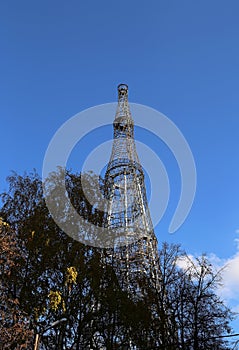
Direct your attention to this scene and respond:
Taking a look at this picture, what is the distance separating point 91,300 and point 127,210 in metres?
9.40

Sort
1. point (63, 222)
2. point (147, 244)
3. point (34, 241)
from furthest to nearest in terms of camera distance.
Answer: point (147, 244)
point (63, 222)
point (34, 241)

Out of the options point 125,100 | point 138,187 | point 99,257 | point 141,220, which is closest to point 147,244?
point 141,220

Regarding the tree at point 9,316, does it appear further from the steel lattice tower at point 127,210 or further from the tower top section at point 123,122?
the tower top section at point 123,122

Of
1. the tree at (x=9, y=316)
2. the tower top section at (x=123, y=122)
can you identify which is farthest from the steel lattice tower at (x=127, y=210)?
the tree at (x=9, y=316)

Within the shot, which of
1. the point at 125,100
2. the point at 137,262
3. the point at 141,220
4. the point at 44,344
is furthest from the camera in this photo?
the point at 125,100

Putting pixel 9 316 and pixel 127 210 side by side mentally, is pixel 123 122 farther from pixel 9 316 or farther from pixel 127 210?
pixel 9 316

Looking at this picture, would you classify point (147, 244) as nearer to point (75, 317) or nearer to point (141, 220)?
point (141, 220)

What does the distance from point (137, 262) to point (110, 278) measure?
4.41m

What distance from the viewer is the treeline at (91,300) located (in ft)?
48.1

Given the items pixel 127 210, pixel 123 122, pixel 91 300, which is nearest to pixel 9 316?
pixel 91 300

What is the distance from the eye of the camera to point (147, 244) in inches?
905

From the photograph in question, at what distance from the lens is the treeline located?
577 inches

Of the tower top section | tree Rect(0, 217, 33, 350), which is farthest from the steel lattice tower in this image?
tree Rect(0, 217, 33, 350)

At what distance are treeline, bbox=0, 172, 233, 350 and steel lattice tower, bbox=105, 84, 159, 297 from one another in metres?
1.39
